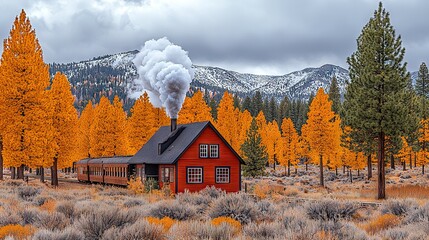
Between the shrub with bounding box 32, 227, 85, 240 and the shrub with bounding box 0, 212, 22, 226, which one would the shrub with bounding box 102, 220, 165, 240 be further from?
the shrub with bounding box 0, 212, 22, 226

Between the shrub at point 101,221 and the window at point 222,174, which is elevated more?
the shrub at point 101,221

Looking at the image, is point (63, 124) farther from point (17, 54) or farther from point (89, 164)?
point (89, 164)

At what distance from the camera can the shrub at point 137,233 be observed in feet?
31.6

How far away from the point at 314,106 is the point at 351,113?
61.3ft

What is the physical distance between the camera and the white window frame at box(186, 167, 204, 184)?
3456cm

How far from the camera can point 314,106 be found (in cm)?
4897

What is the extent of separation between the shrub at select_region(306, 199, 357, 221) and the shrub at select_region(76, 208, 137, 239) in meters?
6.30

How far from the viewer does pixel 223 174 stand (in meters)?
36.0

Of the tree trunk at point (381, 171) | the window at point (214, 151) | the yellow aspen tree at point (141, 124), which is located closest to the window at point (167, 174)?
the window at point (214, 151)

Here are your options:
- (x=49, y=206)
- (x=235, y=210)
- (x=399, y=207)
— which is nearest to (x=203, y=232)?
(x=235, y=210)

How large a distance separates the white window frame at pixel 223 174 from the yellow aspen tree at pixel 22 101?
1420 centimetres

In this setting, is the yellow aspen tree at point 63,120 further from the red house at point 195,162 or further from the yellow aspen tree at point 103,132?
the yellow aspen tree at point 103,132

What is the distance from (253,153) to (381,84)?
88.7ft

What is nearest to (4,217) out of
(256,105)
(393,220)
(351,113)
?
(393,220)
